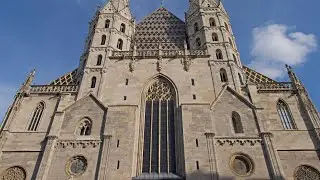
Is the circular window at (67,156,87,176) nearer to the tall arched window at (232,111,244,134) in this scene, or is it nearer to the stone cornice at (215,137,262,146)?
the stone cornice at (215,137,262,146)

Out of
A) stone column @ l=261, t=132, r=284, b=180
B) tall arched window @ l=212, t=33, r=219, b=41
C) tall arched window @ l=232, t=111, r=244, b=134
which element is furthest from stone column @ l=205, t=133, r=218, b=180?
tall arched window @ l=212, t=33, r=219, b=41

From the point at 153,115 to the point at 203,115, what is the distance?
3.60m

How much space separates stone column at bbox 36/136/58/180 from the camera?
1775 centimetres

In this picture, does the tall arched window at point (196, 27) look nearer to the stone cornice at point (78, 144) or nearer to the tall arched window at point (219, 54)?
the tall arched window at point (219, 54)

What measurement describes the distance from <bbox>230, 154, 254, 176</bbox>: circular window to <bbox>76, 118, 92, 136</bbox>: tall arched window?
9.66m

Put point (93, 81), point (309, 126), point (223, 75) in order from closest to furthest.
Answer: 1. point (309, 126)
2. point (93, 81)
3. point (223, 75)

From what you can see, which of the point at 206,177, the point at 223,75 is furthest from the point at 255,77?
the point at 206,177

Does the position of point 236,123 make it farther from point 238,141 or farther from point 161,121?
point 161,121

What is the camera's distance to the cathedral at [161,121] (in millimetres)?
18359

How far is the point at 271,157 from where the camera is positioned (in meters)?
18.3

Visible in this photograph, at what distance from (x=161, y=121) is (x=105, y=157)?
473cm

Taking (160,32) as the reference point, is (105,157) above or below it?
below

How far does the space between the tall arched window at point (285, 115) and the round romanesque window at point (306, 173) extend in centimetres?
307

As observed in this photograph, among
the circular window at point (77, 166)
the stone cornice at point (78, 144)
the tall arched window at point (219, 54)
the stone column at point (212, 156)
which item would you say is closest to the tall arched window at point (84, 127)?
the stone cornice at point (78, 144)
